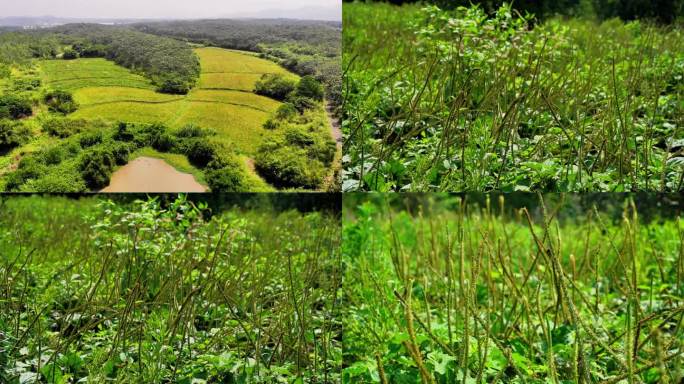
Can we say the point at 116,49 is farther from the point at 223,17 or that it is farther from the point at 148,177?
the point at 148,177

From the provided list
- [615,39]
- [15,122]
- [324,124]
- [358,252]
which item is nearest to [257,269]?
[358,252]

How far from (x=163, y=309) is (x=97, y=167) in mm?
1954

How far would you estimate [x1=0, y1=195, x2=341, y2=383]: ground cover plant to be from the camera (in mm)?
2482

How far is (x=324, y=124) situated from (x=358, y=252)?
1.40m

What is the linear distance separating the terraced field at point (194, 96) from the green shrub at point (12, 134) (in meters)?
0.39

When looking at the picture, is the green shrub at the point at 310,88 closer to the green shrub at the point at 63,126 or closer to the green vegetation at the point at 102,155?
the green vegetation at the point at 102,155

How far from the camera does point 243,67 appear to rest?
5.32m

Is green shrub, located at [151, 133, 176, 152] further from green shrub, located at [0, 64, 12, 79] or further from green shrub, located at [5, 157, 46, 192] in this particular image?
green shrub, located at [0, 64, 12, 79]

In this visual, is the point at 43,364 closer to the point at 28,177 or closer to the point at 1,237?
the point at 1,237

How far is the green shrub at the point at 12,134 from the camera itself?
480 centimetres

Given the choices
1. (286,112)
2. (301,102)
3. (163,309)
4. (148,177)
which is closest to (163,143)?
(148,177)

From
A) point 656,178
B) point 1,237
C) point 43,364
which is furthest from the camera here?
point 1,237

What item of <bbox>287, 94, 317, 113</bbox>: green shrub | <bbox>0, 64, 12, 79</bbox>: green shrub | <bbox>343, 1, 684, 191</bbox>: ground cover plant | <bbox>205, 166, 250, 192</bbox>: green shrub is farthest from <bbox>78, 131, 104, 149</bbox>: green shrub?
<bbox>343, 1, 684, 191</bbox>: ground cover plant

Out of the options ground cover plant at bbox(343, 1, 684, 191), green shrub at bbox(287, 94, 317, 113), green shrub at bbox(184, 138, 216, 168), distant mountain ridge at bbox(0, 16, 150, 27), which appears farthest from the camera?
distant mountain ridge at bbox(0, 16, 150, 27)
